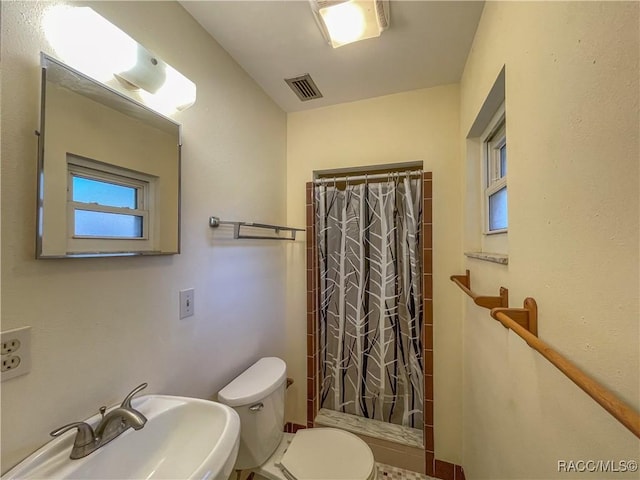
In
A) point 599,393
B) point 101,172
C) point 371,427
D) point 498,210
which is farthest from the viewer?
point 371,427

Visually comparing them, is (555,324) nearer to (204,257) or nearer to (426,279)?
(426,279)

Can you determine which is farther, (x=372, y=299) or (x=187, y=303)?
(x=372, y=299)

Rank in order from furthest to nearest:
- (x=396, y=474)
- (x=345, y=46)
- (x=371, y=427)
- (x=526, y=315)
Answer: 1. (x=371, y=427)
2. (x=396, y=474)
3. (x=345, y=46)
4. (x=526, y=315)

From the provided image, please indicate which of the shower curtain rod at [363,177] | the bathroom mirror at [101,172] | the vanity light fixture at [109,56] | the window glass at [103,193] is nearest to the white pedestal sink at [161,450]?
the bathroom mirror at [101,172]

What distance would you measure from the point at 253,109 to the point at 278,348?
5.38 feet

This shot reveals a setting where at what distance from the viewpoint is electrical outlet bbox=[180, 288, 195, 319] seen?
1111 millimetres

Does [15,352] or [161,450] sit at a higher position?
[15,352]

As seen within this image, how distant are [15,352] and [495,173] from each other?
6.36 ft

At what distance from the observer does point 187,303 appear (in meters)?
1.14

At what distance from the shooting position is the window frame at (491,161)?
48.6 inches

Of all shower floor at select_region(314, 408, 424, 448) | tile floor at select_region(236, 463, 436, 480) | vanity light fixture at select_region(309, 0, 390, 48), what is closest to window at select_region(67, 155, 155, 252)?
vanity light fixture at select_region(309, 0, 390, 48)

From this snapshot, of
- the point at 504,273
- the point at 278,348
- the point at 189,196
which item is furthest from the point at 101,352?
the point at 504,273

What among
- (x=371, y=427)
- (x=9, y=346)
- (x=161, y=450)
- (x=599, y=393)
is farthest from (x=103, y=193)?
(x=371, y=427)

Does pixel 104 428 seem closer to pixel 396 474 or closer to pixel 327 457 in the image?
pixel 327 457
